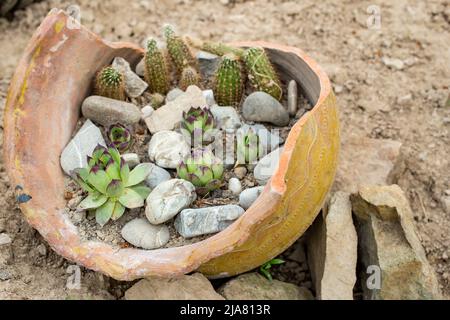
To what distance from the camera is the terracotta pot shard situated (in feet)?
6.53

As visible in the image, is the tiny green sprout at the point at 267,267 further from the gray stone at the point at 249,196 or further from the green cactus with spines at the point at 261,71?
the green cactus with spines at the point at 261,71

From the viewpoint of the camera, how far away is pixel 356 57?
312cm

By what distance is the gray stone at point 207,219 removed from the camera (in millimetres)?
2113

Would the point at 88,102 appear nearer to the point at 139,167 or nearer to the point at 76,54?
the point at 76,54

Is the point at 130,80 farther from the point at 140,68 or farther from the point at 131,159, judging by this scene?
the point at 131,159

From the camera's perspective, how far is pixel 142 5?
11.1 ft

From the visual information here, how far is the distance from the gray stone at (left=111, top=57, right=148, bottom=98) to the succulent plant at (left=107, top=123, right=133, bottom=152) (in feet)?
0.81

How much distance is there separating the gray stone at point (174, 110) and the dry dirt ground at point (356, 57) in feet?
2.08

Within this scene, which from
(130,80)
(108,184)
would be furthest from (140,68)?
(108,184)

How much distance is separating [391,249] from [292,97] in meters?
0.72

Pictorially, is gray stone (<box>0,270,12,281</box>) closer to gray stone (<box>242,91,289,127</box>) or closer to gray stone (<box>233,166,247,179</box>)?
gray stone (<box>233,166,247,179</box>)

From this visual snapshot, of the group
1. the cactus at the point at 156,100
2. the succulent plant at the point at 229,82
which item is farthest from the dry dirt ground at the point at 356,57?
the cactus at the point at 156,100

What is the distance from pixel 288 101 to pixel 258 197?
0.68 metres
